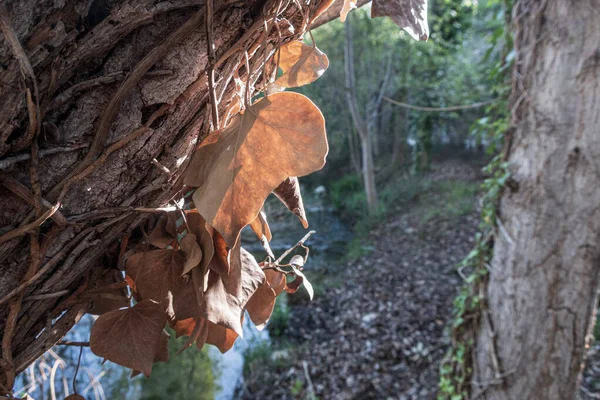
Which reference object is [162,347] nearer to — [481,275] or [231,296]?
[231,296]

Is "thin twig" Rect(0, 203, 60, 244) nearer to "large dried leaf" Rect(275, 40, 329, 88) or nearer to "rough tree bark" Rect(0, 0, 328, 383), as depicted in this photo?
"rough tree bark" Rect(0, 0, 328, 383)

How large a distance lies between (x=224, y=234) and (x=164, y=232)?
0.35 ft

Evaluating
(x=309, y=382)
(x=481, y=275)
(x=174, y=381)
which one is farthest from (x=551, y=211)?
(x=174, y=381)

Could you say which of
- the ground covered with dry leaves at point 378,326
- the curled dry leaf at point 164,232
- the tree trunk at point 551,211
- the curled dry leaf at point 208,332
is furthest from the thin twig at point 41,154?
the ground covered with dry leaves at point 378,326

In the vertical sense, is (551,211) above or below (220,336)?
below

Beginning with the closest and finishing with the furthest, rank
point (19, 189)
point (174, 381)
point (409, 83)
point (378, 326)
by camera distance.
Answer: point (19, 189) < point (174, 381) < point (378, 326) < point (409, 83)

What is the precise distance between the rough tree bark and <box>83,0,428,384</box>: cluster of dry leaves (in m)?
0.03

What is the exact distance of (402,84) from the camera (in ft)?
25.8

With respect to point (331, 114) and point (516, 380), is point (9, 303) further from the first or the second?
point (331, 114)

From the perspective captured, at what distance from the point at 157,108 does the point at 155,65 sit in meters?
0.04

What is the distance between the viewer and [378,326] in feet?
12.2

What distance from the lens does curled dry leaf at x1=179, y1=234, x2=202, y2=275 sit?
381 millimetres

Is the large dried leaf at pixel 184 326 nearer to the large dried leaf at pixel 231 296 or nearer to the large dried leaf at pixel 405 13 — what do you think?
the large dried leaf at pixel 231 296

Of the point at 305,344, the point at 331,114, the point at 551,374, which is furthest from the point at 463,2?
the point at 551,374
